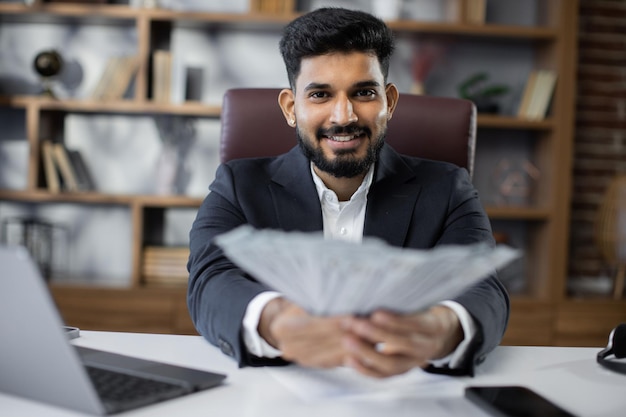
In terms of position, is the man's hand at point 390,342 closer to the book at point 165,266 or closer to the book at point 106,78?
the book at point 165,266

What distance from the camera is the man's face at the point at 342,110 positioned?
58.2 inches

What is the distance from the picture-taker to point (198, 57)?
345cm

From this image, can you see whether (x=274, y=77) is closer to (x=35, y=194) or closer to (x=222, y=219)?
(x=35, y=194)

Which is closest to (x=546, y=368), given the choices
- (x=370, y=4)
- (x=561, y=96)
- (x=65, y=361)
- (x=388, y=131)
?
(x=65, y=361)

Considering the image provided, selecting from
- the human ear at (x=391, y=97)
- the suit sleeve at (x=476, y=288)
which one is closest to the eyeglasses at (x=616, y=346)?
the suit sleeve at (x=476, y=288)

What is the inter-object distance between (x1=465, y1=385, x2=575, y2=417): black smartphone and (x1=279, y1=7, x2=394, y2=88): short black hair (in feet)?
2.76

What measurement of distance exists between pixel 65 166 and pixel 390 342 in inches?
108

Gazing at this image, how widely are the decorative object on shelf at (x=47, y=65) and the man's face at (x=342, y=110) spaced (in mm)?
2045

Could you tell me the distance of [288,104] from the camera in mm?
1682

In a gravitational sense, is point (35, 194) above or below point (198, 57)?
below

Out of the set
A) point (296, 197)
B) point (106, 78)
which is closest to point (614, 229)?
point (296, 197)

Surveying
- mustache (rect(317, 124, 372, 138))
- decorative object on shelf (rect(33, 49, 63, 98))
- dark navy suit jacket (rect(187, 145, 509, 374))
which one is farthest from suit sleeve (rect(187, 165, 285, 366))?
decorative object on shelf (rect(33, 49, 63, 98))

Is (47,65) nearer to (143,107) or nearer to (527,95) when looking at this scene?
(143,107)

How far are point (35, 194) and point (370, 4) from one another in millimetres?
1710
